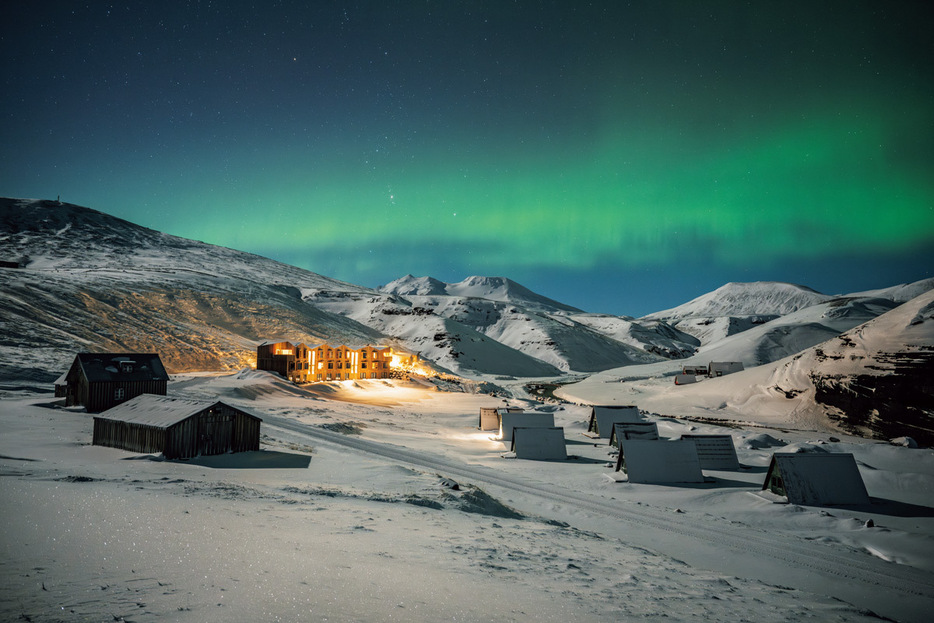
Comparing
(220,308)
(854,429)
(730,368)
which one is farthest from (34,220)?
(854,429)

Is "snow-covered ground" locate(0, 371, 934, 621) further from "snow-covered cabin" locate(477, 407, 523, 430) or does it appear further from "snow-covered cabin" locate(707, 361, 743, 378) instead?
"snow-covered cabin" locate(707, 361, 743, 378)

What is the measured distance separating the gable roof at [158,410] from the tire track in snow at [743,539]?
11963 millimetres

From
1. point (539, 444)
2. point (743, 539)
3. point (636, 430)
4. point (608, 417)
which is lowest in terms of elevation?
point (743, 539)

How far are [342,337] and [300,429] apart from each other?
94.8 metres

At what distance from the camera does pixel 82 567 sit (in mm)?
8672

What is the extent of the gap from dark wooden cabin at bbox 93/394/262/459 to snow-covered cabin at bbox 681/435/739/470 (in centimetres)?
2691

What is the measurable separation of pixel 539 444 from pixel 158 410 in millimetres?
23380

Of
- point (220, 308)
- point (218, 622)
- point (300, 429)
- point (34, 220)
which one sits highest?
point (34, 220)

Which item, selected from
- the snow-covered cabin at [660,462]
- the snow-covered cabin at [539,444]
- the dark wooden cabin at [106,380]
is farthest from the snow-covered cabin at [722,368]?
the dark wooden cabin at [106,380]

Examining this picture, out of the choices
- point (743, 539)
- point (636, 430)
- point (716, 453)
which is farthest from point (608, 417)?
point (743, 539)

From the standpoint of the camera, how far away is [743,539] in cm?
1859

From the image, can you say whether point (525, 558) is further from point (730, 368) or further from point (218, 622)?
point (730, 368)

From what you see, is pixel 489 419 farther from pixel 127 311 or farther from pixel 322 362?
pixel 127 311

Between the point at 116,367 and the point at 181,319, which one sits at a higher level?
the point at 181,319
